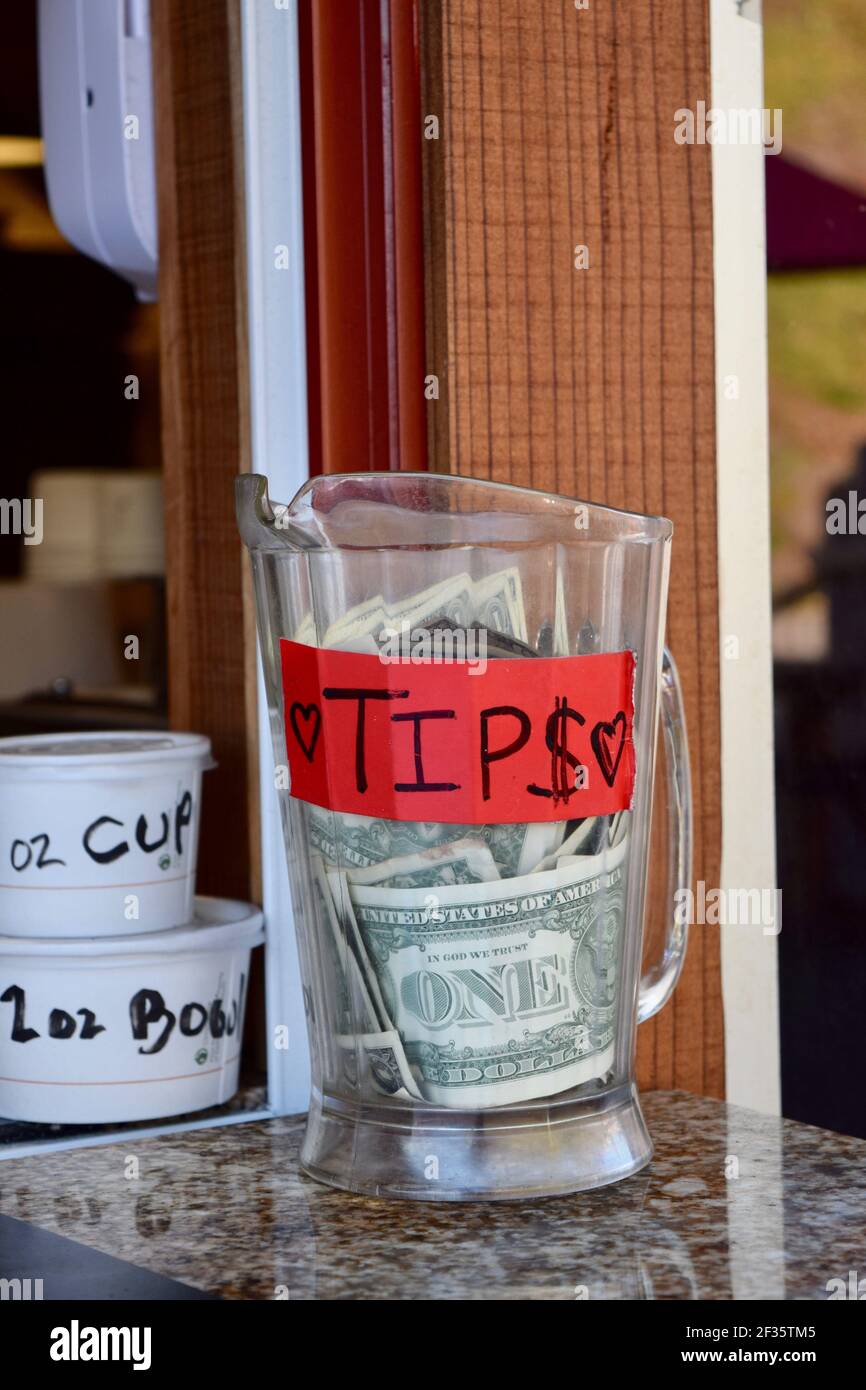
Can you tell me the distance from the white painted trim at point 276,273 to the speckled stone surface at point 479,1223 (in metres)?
0.15

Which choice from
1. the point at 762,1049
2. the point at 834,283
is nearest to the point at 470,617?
the point at 762,1049

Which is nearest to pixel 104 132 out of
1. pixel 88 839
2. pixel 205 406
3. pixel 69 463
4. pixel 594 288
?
pixel 205 406

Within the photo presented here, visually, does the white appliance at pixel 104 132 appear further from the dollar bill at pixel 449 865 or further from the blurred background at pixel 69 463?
the dollar bill at pixel 449 865

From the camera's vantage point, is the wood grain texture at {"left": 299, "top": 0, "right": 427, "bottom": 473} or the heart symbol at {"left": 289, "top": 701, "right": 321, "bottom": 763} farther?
the wood grain texture at {"left": 299, "top": 0, "right": 427, "bottom": 473}

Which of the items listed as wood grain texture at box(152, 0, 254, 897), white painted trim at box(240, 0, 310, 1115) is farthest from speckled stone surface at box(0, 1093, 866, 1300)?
wood grain texture at box(152, 0, 254, 897)

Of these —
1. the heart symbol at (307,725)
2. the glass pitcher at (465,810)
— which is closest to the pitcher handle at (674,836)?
the glass pitcher at (465,810)

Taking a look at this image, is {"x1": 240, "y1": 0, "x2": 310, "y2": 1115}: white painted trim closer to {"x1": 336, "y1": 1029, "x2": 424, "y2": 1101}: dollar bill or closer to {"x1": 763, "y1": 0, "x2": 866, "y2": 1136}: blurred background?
{"x1": 336, "y1": 1029, "x2": 424, "y2": 1101}: dollar bill

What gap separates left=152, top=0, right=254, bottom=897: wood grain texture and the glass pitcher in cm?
24

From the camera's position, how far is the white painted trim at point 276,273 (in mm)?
952

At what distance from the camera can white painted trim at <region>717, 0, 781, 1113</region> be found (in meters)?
1.02

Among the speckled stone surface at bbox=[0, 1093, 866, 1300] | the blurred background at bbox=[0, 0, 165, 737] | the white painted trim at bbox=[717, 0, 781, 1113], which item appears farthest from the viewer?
the blurred background at bbox=[0, 0, 165, 737]

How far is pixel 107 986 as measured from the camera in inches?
36.4

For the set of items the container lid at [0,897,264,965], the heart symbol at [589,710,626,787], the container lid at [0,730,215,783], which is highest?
the heart symbol at [589,710,626,787]
